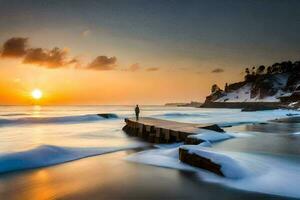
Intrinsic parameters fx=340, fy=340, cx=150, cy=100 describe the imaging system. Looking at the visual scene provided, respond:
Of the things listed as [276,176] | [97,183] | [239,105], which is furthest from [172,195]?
[239,105]

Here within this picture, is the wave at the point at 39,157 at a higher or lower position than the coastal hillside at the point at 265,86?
lower

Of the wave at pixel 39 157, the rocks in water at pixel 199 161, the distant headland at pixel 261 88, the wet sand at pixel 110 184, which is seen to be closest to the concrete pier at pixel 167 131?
the wave at pixel 39 157

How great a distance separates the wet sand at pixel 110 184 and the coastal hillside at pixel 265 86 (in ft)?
409

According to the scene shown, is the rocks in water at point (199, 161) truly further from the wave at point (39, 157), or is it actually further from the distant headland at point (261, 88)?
the distant headland at point (261, 88)

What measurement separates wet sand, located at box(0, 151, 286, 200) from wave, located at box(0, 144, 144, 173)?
74cm

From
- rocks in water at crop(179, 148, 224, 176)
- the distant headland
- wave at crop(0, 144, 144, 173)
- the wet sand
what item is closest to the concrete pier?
wave at crop(0, 144, 144, 173)

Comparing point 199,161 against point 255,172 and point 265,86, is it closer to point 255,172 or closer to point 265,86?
point 255,172

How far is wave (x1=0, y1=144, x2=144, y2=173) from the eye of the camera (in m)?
11.4

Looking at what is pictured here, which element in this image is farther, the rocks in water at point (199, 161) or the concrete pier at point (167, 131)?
the concrete pier at point (167, 131)

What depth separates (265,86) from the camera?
146 m

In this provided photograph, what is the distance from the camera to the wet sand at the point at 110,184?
7.86 metres

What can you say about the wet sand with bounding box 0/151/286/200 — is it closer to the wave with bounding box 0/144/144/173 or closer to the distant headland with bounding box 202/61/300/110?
the wave with bounding box 0/144/144/173

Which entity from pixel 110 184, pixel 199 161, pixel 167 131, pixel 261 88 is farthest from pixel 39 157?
pixel 261 88

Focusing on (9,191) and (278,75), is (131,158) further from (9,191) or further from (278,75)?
(278,75)
